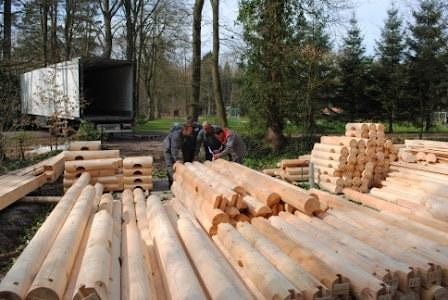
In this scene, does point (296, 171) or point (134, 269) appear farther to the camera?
point (296, 171)

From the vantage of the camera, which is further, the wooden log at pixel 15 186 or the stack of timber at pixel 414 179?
the stack of timber at pixel 414 179

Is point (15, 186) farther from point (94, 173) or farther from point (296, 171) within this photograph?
point (296, 171)

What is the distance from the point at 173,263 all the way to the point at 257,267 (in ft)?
2.64

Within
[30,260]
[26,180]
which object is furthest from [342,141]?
[30,260]

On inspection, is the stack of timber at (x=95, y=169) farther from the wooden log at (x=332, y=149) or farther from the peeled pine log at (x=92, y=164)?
the wooden log at (x=332, y=149)

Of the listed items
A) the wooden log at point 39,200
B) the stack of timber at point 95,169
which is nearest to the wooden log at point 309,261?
the wooden log at point 39,200

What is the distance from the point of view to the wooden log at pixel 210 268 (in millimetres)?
3799

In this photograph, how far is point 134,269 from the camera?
455 centimetres

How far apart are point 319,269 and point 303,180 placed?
8852mm

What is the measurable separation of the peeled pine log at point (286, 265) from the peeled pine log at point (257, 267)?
8 centimetres

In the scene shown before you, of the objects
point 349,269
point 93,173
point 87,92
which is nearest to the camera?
point 349,269

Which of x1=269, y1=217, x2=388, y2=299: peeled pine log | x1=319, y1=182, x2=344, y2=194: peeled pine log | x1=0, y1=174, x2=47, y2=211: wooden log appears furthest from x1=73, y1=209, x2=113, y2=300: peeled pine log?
x1=319, y1=182, x2=344, y2=194: peeled pine log

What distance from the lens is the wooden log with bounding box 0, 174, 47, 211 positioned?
784 cm

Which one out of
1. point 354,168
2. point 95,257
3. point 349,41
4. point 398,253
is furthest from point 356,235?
point 349,41
